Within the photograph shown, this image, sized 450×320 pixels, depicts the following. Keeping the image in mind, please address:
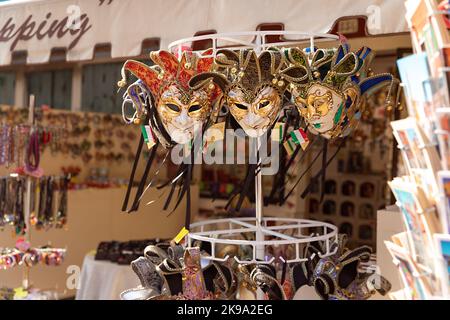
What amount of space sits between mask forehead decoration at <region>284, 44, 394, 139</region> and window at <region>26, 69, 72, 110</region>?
19.6 feet

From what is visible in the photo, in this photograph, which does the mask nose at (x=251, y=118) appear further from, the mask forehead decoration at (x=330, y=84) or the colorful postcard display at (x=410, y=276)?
the colorful postcard display at (x=410, y=276)

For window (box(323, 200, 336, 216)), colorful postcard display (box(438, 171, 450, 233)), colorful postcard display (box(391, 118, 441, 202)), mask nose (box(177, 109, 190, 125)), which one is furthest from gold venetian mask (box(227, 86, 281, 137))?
window (box(323, 200, 336, 216))

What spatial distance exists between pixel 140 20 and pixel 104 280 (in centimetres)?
177

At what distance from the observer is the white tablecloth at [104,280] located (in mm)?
3654

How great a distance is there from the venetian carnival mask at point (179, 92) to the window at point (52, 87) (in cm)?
576

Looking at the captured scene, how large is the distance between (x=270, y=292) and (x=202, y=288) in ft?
0.79

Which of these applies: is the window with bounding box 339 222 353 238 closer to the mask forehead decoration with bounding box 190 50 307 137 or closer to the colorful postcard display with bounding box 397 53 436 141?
the mask forehead decoration with bounding box 190 50 307 137

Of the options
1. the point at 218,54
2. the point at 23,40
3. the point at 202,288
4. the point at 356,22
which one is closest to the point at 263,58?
the point at 218,54

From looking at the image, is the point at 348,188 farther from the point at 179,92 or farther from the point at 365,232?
the point at 179,92

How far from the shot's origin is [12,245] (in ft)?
12.6

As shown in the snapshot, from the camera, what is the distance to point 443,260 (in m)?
1.15

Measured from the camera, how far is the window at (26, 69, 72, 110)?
24.4 feet

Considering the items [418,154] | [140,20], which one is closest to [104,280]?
[140,20]
